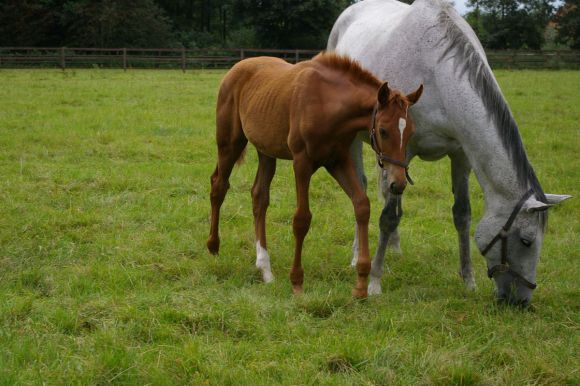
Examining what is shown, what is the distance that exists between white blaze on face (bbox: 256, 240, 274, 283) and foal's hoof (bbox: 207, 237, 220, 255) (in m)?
0.46

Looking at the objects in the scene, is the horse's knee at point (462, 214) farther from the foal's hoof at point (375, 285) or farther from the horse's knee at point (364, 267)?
the horse's knee at point (364, 267)

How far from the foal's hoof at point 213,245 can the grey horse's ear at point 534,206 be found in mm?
2474

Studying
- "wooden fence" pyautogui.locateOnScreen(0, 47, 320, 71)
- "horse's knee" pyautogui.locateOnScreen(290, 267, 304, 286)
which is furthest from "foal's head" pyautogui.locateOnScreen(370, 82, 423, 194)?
"wooden fence" pyautogui.locateOnScreen(0, 47, 320, 71)

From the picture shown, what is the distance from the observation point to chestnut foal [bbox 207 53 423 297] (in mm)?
3713


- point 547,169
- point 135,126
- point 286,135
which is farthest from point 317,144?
point 135,126

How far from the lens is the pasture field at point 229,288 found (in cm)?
315

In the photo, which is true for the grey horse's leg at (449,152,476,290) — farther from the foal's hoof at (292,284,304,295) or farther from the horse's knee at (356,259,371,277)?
the foal's hoof at (292,284,304,295)

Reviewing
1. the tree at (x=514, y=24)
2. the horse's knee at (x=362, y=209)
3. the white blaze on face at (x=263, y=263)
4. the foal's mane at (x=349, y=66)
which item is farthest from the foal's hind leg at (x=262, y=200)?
the tree at (x=514, y=24)

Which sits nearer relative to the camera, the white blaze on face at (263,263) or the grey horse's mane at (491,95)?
the grey horse's mane at (491,95)

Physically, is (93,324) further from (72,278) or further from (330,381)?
(330,381)

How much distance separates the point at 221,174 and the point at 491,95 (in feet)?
7.36

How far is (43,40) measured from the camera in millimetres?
37156

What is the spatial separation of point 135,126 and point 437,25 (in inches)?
283

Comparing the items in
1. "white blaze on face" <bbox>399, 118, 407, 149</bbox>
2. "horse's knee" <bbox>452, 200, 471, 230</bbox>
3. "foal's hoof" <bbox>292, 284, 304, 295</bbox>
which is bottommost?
"foal's hoof" <bbox>292, 284, 304, 295</bbox>
